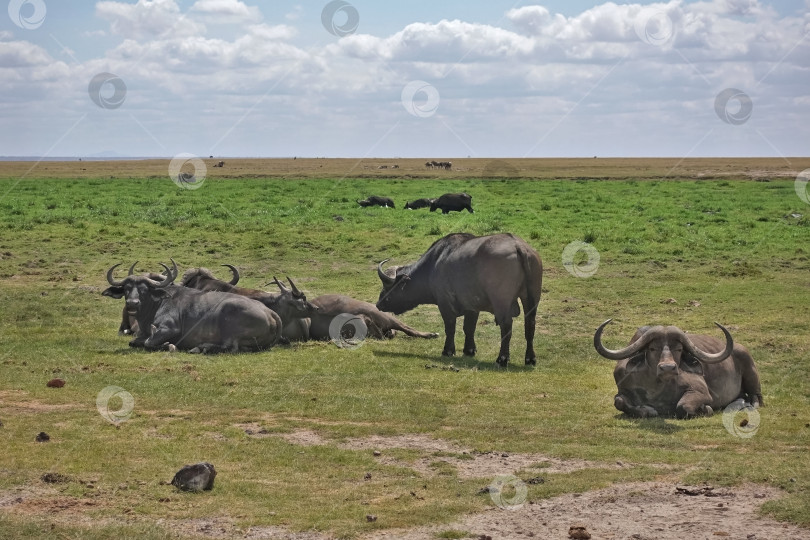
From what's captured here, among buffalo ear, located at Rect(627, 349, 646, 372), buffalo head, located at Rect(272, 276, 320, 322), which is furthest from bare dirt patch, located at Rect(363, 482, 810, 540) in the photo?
buffalo head, located at Rect(272, 276, 320, 322)

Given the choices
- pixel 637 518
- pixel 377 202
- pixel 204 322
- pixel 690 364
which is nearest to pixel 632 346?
pixel 690 364

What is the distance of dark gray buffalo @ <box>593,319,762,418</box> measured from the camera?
11422mm

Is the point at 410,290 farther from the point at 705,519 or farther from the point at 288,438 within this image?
the point at 705,519

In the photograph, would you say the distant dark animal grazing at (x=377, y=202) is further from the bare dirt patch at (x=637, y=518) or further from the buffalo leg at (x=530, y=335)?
the bare dirt patch at (x=637, y=518)

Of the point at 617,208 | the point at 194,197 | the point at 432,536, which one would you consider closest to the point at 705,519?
the point at 432,536

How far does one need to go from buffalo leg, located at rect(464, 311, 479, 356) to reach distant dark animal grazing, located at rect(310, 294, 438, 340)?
1.74 metres

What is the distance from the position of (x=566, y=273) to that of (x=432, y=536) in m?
17.5

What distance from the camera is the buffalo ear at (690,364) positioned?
457 inches

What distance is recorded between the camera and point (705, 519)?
801 cm

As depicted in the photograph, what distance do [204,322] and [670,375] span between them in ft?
25.5

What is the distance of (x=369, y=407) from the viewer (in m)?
12.3

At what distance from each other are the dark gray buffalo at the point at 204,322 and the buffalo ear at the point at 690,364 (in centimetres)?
701

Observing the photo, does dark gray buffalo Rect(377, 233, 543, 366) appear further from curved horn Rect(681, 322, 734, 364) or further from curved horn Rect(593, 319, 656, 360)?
curved horn Rect(681, 322, 734, 364)

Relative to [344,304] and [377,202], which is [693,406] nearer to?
[344,304]
